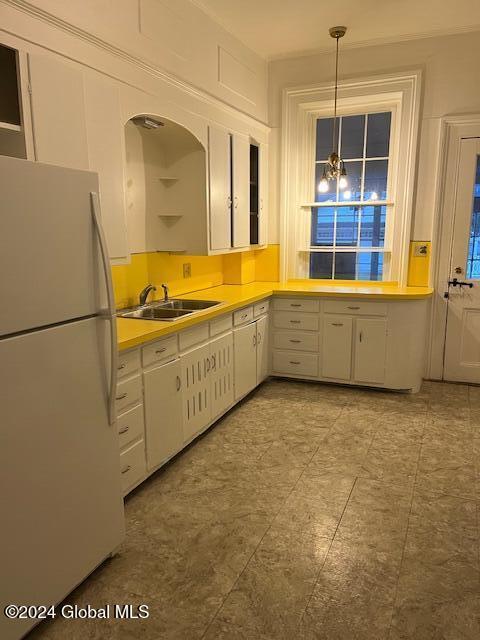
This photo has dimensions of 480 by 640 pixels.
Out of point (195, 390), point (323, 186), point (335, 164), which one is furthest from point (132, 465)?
point (323, 186)

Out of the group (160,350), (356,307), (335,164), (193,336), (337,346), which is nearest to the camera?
(160,350)

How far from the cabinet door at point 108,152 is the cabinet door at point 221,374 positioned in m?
1.04

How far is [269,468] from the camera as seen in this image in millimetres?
2939

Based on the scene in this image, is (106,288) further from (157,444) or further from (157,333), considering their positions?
(157,444)

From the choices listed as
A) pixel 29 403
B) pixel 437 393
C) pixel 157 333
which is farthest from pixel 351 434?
pixel 29 403

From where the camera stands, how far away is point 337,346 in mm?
4305

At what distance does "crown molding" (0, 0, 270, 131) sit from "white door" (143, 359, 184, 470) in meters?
1.71

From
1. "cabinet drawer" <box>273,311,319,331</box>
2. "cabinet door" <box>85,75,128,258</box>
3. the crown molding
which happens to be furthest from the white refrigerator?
"cabinet drawer" <box>273,311,319,331</box>

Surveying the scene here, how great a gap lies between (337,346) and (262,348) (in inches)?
26.7

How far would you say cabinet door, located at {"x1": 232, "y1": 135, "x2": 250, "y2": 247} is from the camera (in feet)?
13.4

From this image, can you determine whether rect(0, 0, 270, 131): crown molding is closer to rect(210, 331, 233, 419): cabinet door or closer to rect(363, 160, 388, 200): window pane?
rect(363, 160, 388, 200): window pane

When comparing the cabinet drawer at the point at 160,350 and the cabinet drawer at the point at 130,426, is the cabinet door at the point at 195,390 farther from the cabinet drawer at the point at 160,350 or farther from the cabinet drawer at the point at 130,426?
the cabinet drawer at the point at 130,426

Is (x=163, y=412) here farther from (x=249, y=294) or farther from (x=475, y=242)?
(x=475, y=242)

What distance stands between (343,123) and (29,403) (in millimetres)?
4153
